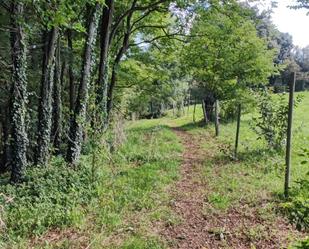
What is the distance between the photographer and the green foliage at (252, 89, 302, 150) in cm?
1048

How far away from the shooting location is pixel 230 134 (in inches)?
652

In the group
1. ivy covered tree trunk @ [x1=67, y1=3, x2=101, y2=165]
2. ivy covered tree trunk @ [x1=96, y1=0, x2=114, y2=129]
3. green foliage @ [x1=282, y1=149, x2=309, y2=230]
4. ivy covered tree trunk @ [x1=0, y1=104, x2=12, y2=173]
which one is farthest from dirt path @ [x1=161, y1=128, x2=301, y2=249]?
ivy covered tree trunk @ [x1=0, y1=104, x2=12, y2=173]

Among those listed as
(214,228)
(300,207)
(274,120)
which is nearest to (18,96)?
(214,228)

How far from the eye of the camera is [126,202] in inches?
271

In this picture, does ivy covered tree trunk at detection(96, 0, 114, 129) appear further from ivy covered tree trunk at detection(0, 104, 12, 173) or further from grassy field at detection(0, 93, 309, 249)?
ivy covered tree trunk at detection(0, 104, 12, 173)

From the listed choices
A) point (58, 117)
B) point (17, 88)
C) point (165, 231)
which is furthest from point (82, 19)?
point (165, 231)

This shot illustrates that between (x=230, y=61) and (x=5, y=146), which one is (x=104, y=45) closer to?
(x=5, y=146)

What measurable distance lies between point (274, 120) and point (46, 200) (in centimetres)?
705

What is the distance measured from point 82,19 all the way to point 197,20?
178 inches

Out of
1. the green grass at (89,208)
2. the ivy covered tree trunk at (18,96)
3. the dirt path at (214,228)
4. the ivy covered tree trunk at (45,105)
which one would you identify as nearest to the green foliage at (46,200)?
the green grass at (89,208)

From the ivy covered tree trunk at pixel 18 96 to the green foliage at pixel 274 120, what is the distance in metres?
6.49

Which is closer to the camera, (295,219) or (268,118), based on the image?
(295,219)

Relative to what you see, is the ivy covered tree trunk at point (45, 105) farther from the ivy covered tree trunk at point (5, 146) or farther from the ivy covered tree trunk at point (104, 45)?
the ivy covered tree trunk at point (5, 146)

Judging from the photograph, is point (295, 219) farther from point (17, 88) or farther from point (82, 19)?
point (82, 19)
